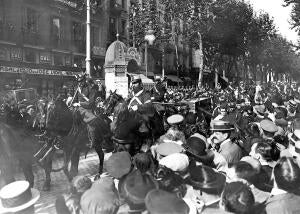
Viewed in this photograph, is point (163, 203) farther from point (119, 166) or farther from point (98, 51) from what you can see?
point (98, 51)

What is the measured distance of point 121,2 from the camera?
41.9 m

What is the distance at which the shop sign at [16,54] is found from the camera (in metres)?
24.9

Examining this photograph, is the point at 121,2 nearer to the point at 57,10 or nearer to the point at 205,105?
the point at 57,10

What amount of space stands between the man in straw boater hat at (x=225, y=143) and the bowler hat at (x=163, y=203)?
5.87ft

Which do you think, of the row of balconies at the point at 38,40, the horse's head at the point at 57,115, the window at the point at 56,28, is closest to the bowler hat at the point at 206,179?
the horse's head at the point at 57,115

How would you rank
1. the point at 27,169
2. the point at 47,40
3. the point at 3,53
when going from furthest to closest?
1. the point at 47,40
2. the point at 3,53
3. the point at 27,169

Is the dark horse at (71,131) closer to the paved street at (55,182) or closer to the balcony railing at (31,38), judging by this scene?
the paved street at (55,182)

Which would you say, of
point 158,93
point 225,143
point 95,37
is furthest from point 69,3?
point 225,143

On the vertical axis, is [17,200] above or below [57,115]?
below

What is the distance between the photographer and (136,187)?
367 centimetres

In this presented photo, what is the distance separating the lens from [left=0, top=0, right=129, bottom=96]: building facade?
2064 centimetres

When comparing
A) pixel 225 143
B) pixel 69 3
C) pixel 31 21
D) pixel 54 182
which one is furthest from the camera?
pixel 69 3

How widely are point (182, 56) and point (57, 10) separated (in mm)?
31410

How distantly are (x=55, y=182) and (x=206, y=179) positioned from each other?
18.0 ft
